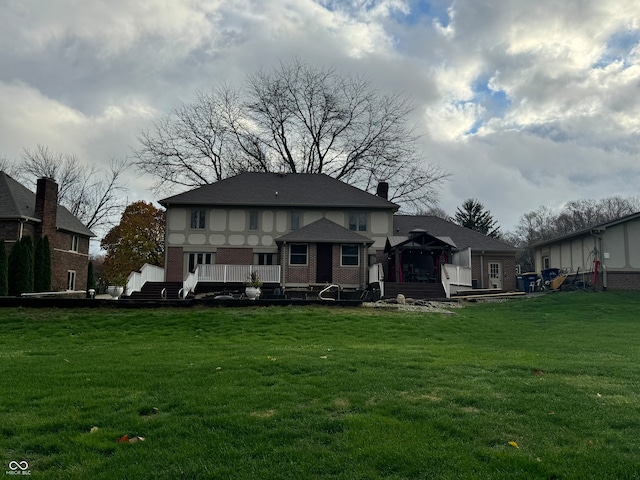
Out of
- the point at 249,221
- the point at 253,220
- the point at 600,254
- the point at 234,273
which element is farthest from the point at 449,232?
the point at 234,273

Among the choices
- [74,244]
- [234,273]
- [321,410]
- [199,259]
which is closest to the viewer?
[321,410]

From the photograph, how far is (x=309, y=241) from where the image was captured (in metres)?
26.1

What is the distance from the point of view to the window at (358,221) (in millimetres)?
29938

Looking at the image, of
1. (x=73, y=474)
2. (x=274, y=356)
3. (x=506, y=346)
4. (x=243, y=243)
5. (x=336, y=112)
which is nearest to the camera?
(x=73, y=474)

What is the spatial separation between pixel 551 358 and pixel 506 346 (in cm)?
→ 240

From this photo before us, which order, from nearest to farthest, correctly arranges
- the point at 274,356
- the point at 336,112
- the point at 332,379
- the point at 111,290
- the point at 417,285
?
the point at 332,379 < the point at 274,356 < the point at 111,290 < the point at 417,285 < the point at 336,112

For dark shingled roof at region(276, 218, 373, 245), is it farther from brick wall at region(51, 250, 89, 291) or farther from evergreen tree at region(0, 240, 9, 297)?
brick wall at region(51, 250, 89, 291)

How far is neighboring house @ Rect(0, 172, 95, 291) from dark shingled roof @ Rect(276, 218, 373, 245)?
1389 cm

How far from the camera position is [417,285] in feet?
80.5

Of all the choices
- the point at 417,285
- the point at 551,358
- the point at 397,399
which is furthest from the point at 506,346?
the point at 417,285

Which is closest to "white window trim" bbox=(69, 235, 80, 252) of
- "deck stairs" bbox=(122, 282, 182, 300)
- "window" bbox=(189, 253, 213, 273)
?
"window" bbox=(189, 253, 213, 273)

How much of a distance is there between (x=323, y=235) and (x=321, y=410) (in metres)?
21.3

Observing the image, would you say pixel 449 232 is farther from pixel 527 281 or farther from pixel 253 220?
pixel 253 220

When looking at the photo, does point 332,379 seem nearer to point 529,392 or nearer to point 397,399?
point 397,399
